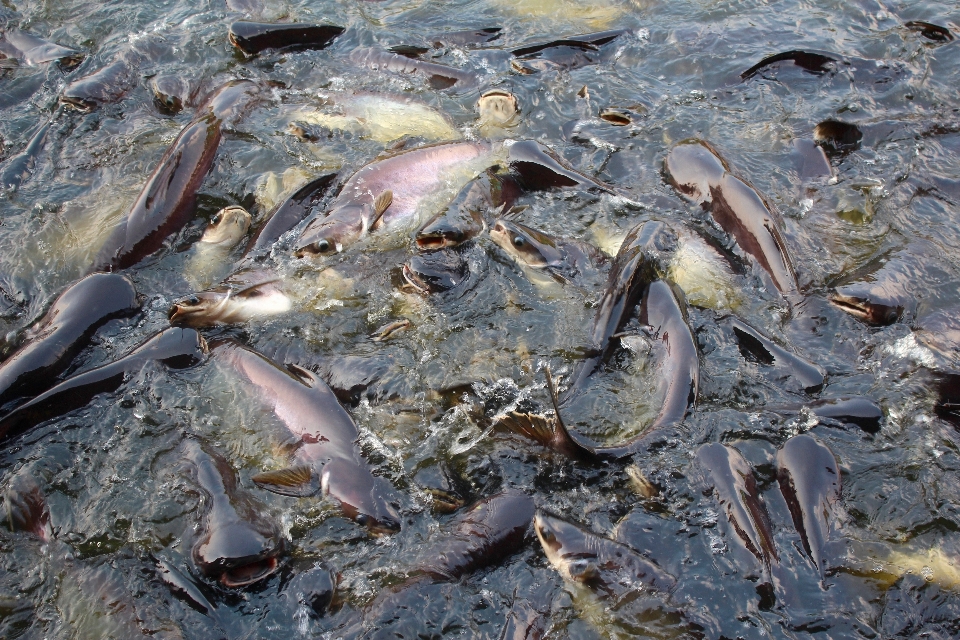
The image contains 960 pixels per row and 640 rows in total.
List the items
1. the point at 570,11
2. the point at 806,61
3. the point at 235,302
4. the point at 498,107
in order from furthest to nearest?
the point at 570,11
the point at 806,61
the point at 498,107
the point at 235,302

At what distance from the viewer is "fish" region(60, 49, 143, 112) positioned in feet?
20.4

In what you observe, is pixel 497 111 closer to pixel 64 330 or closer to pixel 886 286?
pixel 886 286

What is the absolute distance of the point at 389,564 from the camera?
3.27 m

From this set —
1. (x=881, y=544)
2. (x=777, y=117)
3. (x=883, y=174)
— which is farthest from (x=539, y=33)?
(x=881, y=544)

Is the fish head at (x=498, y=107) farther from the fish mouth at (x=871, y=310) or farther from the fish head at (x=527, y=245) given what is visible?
the fish mouth at (x=871, y=310)

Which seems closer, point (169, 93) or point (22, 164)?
point (22, 164)

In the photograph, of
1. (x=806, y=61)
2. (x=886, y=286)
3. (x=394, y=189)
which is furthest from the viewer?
(x=806, y=61)

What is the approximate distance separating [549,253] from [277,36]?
423 centimetres

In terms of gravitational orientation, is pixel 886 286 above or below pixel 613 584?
above

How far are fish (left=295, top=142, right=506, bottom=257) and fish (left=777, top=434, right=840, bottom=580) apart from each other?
3103 millimetres

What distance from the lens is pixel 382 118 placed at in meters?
6.14

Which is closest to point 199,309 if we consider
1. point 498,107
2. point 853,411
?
point 498,107

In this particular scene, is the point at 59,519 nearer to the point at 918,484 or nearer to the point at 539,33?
the point at 918,484

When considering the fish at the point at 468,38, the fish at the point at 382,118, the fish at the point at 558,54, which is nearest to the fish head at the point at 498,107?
the fish at the point at 382,118
